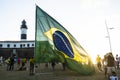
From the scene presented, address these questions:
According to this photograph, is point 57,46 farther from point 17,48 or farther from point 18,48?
point 17,48

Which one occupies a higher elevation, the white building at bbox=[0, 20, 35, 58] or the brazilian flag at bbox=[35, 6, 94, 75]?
the white building at bbox=[0, 20, 35, 58]

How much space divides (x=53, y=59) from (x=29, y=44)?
7001 cm

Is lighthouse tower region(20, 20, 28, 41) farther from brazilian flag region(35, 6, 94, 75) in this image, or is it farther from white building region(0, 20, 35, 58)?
brazilian flag region(35, 6, 94, 75)

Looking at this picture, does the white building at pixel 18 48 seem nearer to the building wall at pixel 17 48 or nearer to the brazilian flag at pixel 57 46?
the building wall at pixel 17 48

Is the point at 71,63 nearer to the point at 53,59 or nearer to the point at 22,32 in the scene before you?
the point at 53,59

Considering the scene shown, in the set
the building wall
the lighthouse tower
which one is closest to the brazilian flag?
the building wall

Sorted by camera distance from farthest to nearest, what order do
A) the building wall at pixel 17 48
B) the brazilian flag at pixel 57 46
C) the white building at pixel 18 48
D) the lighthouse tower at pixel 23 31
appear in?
the lighthouse tower at pixel 23 31 < the white building at pixel 18 48 < the building wall at pixel 17 48 < the brazilian flag at pixel 57 46

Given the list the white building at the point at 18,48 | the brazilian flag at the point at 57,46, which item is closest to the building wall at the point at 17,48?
the white building at the point at 18,48

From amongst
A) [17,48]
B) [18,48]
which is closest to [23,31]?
[17,48]

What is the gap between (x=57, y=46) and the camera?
18.9m

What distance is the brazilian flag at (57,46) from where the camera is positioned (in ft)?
56.8

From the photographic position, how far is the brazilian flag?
56.8ft

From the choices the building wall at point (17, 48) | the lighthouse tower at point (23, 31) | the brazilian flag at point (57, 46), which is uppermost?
the lighthouse tower at point (23, 31)

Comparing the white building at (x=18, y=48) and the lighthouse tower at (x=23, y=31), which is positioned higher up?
the lighthouse tower at (x=23, y=31)
